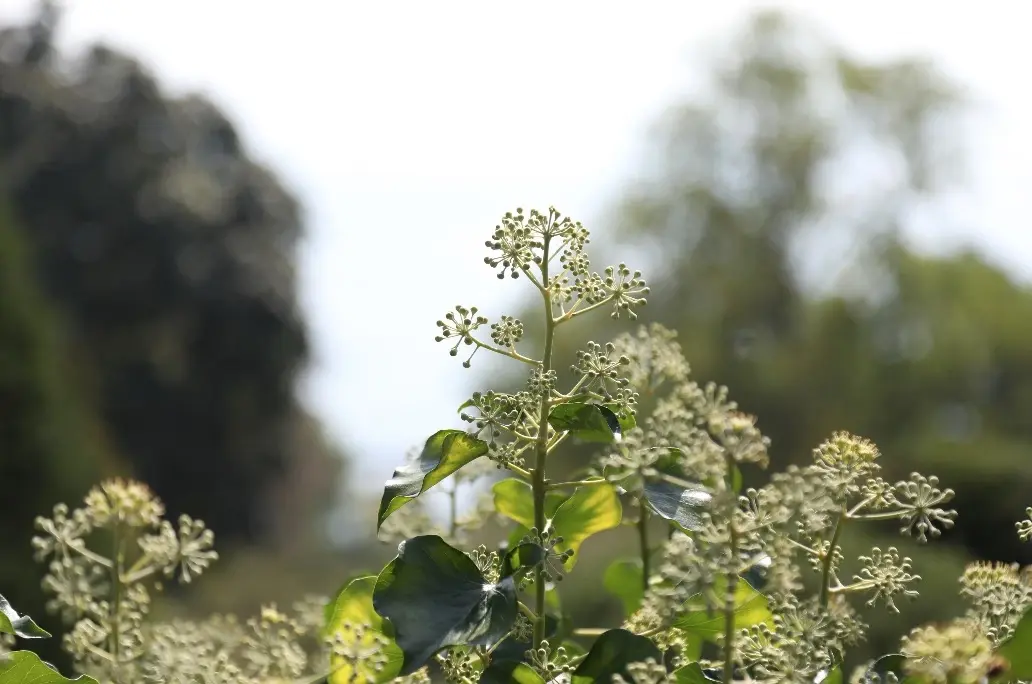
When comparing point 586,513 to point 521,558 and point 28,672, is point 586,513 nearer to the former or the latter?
point 521,558

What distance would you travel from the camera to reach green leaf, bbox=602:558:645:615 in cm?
50

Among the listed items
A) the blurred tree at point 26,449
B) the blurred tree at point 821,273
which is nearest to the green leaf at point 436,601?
the blurred tree at point 26,449

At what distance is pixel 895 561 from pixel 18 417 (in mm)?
3379

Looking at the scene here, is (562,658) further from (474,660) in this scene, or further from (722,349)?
(722,349)

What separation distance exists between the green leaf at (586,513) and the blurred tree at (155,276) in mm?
6091

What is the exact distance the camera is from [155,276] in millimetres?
6523

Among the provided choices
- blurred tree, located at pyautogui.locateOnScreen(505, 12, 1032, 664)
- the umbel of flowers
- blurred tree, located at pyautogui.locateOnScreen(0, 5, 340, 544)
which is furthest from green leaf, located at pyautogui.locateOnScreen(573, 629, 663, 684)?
blurred tree, located at pyautogui.locateOnScreen(0, 5, 340, 544)

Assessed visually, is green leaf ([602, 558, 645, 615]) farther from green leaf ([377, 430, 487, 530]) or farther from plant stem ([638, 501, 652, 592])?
green leaf ([377, 430, 487, 530])

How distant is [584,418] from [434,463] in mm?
54

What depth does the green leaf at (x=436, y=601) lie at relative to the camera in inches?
12.4

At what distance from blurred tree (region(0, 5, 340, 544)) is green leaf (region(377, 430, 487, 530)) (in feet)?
20.1

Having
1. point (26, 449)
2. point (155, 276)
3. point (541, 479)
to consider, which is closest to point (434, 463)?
point (541, 479)

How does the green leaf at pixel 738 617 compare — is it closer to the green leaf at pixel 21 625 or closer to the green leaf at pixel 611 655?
the green leaf at pixel 611 655

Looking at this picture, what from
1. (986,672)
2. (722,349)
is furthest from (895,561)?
(722,349)
